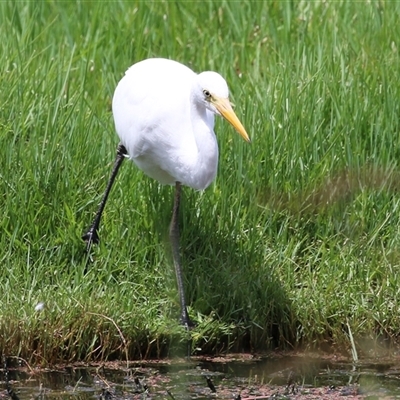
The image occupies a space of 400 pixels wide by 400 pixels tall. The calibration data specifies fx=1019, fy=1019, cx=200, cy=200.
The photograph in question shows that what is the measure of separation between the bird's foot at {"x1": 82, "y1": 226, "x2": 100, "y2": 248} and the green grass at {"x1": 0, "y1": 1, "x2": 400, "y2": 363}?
38 millimetres

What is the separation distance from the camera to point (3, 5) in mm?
6324

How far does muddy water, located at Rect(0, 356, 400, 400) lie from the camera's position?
413 centimetres

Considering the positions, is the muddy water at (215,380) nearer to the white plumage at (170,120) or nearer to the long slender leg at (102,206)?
the long slender leg at (102,206)

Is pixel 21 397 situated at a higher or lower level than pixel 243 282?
lower

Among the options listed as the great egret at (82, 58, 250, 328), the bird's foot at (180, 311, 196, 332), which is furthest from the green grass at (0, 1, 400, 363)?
the great egret at (82, 58, 250, 328)

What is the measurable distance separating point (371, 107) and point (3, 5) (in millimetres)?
2430

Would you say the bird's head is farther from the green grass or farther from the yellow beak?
the green grass

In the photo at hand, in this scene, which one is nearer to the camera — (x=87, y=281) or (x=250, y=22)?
(x=87, y=281)

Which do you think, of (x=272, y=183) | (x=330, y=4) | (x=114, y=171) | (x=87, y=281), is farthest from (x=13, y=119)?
(x=330, y=4)

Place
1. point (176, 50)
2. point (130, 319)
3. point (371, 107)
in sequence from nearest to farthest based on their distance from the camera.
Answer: point (130, 319), point (371, 107), point (176, 50)

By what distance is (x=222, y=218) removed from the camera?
193 inches

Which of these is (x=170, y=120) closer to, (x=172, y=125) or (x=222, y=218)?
(x=172, y=125)

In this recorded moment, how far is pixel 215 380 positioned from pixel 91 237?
94 centimetres

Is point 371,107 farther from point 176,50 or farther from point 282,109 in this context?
point 176,50
